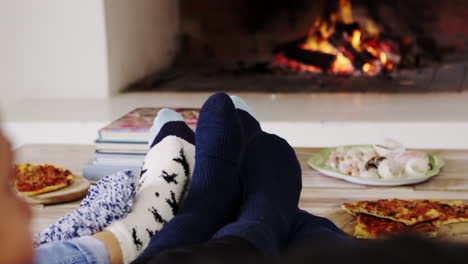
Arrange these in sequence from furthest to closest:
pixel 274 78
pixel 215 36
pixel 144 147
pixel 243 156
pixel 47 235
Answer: pixel 215 36 < pixel 274 78 < pixel 144 147 < pixel 243 156 < pixel 47 235

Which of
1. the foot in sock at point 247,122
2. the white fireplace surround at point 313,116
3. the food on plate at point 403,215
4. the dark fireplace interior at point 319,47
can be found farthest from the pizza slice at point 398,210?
the dark fireplace interior at point 319,47

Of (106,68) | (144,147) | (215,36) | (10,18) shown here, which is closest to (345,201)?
(144,147)

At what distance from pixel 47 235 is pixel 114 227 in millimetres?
92

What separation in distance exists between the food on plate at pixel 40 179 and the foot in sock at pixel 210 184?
0.95ft

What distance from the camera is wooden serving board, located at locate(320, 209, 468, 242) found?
3.20 feet

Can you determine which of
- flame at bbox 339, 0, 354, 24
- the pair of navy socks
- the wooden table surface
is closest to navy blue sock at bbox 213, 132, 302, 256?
the pair of navy socks

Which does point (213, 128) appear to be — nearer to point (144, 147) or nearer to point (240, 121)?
point (240, 121)

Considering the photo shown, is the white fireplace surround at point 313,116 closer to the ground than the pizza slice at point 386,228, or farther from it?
closer to the ground

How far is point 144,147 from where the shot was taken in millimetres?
1284

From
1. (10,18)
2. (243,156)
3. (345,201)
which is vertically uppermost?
(10,18)

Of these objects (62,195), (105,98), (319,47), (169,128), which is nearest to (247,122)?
(169,128)

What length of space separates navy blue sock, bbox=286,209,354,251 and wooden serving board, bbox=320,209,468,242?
3.5 inches

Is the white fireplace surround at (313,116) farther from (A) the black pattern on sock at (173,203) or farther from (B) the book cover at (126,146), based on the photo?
(A) the black pattern on sock at (173,203)

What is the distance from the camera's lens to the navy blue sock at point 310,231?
86 centimetres
